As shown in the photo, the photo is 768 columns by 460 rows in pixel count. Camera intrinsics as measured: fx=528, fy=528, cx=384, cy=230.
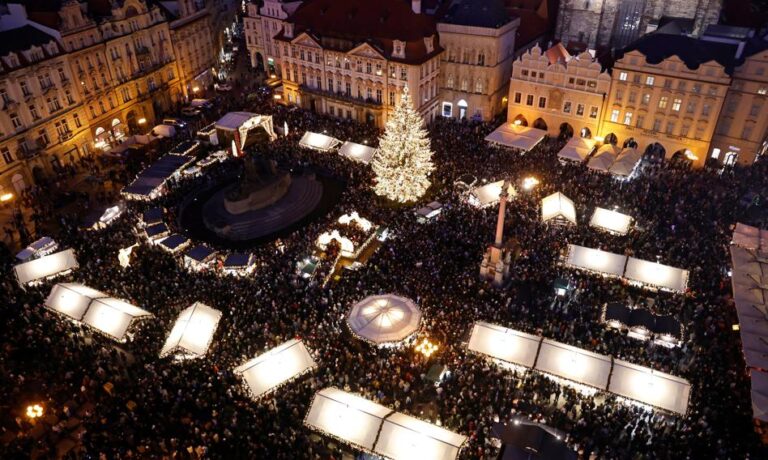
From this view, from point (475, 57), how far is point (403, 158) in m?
20.9

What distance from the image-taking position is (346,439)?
79.3 ft

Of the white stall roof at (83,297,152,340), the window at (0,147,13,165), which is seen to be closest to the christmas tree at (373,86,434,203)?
the white stall roof at (83,297,152,340)

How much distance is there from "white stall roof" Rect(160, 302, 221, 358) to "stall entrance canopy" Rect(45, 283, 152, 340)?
2.76m

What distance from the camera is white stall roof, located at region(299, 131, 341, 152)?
50875 mm

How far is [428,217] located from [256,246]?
1331 cm

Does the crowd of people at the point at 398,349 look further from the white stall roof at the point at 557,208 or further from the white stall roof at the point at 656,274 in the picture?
the white stall roof at the point at 557,208

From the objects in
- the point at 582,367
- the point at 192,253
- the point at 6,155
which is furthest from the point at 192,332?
the point at 6,155

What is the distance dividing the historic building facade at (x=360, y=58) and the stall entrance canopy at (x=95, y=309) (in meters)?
34.5

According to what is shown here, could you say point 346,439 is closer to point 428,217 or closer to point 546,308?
point 546,308

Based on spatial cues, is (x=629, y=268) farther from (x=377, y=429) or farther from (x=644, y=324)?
(x=377, y=429)

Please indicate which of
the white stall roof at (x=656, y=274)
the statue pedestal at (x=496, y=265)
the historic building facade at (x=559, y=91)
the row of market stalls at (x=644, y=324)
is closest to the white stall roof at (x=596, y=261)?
the white stall roof at (x=656, y=274)

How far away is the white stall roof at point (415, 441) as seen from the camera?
22781 mm

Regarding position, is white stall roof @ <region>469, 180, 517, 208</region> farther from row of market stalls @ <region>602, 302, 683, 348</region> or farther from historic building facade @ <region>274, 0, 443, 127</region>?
historic building facade @ <region>274, 0, 443, 127</region>

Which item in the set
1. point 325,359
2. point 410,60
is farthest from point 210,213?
point 410,60
